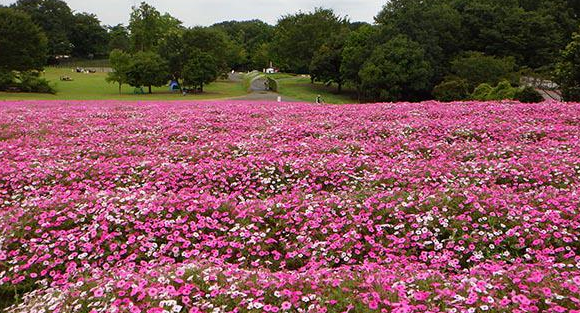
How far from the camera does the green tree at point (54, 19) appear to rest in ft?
411

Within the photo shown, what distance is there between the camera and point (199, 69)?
222 feet

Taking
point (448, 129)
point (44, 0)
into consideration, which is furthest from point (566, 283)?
point (44, 0)

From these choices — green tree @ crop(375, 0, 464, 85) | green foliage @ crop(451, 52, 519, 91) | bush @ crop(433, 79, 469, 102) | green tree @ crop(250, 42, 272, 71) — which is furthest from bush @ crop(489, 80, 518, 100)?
green tree @ crop(250, 42, 272, 71)

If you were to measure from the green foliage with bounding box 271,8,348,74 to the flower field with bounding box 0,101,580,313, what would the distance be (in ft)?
257

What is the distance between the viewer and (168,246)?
645cm

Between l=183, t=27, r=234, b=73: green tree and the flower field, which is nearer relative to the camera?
the flower field

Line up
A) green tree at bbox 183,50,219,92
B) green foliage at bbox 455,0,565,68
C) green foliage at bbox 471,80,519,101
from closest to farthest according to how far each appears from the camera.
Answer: green foliage at bbox 471,80,519,101 < green tree at bbox 183,50,219,92 < green foliage at bbox 455,0,565,68

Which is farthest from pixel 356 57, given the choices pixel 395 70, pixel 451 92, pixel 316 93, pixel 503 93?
pixel 503 93

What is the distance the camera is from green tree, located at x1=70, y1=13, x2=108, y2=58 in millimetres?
141750

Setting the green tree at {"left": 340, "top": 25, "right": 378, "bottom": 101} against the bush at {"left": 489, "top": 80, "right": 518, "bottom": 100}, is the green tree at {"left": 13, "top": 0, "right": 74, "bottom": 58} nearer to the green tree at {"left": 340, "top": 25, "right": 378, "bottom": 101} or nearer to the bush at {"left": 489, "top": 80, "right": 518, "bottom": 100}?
the green tree at {"left": 340, "top": 25, "right": 378, "bottom": 101}

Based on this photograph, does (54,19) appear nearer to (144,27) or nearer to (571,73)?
(144,27)

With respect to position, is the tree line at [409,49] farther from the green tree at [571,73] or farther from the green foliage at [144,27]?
the green tree at [571,73]

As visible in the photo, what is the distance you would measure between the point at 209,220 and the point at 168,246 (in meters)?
0.80

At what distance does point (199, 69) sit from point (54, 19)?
91.3 meters
